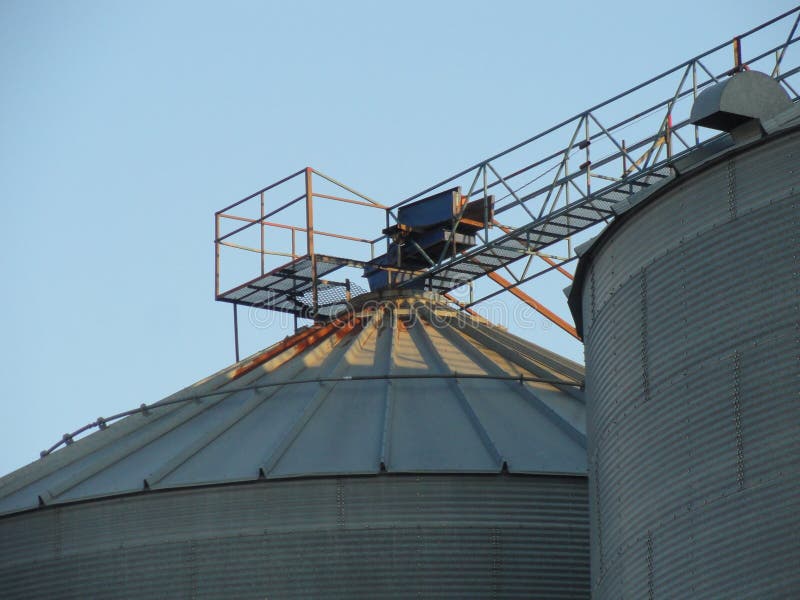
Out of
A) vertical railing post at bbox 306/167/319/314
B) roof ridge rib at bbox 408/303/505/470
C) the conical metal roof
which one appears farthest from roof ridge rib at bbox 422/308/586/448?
vertical railing post at bbox 306/167/319/314

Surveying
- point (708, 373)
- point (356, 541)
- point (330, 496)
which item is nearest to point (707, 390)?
point (708, 373)

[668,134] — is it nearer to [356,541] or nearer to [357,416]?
[357,416]

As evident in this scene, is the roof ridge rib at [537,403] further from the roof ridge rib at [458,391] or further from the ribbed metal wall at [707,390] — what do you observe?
the ribbed metal wall at [707,390]

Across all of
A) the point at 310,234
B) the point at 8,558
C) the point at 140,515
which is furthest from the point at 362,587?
the point at 310,234

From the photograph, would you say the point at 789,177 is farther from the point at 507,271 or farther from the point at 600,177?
the point at 507,271

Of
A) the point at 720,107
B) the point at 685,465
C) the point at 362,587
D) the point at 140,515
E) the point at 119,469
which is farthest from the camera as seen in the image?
the point at 119,469

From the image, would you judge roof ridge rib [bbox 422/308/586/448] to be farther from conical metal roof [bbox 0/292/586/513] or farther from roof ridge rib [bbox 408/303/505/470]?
roof ridge rib [bbox 408/303/505/470]

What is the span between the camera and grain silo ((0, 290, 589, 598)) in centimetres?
2677

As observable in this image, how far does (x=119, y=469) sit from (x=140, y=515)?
2190 millimetres

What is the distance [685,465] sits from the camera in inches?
743

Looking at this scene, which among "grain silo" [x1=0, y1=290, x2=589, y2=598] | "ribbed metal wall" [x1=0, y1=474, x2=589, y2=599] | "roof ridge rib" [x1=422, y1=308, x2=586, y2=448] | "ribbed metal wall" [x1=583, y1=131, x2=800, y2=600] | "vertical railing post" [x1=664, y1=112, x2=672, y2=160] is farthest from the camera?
"vertical railing post" [x1=664, y1=112, x2=672, y2=160]

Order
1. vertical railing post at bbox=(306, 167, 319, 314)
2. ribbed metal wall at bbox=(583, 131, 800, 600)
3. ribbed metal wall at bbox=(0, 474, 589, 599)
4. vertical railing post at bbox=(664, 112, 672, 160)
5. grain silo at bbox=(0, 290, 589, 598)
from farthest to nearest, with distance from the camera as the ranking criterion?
vertical railing post at bbox=(306, 167, 319, 314), vertical railing post at bbox=(664, 112, 672, 160), grain silo at bbox=(0, 290, 589, 598), ribbed metal wall at bbox=(0, 474, 589, 599), ribbed metal wall at bbox=(583, 131, 800, 600)

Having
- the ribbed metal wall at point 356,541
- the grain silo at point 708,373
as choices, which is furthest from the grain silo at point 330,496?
the grain silo at point 708,373

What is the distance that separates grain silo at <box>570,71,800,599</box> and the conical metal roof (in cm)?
604
